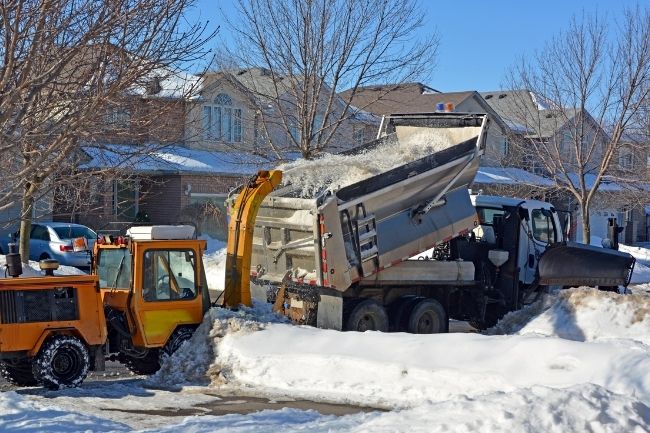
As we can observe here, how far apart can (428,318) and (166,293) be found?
4971 mm

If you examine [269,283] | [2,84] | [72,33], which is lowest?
[269,283]

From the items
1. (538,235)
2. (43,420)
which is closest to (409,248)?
(538,235)

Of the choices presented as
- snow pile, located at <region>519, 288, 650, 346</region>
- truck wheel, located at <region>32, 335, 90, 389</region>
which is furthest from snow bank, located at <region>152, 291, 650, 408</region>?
snow pile, located at <region>519, 288, 650, 346</region>

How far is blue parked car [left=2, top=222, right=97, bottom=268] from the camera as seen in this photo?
2834 centimetres

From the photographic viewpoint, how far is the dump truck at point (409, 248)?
1445cm

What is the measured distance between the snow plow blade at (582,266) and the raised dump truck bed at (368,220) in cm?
190

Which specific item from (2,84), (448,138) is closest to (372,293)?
(448,138)

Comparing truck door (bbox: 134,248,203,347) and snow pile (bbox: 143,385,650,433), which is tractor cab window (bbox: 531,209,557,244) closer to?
truck door (bbox: 134,248,203,347)

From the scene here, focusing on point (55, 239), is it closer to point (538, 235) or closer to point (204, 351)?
point (538, 235)

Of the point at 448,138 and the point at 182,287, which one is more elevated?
the point at 448,138

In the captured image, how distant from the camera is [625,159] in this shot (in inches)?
1341

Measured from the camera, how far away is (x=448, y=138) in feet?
57.8

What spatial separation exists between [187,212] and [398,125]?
19264 mm

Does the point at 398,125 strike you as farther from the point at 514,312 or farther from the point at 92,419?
the point at 92,419
